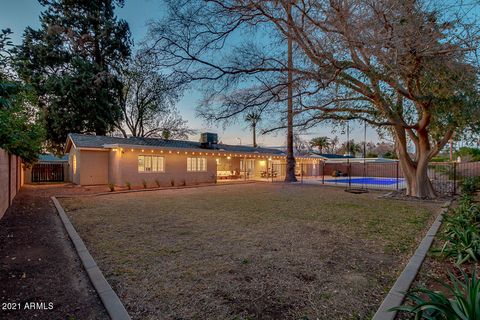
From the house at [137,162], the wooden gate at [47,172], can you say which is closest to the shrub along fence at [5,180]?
the house at [137,162]

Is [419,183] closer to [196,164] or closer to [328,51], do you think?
[328,51]

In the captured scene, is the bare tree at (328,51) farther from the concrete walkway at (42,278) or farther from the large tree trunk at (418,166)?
the concrete walkway at (42,278)

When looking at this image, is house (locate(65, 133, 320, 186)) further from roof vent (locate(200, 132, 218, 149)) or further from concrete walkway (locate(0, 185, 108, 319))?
concrete walkway (locate(0, 185, 108, 319))

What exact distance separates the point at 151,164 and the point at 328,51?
13.1 metres

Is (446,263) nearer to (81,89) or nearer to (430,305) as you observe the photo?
(430,305)

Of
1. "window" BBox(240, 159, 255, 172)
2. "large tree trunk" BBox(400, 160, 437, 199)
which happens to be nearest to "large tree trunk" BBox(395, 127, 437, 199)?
"large tree trunk" BBox(400, 160, 437, 199)

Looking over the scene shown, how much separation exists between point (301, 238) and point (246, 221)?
6.38 feet

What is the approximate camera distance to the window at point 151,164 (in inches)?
616

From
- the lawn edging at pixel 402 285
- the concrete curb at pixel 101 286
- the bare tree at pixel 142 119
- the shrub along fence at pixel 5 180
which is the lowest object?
the concrete curb at pixel 101 286

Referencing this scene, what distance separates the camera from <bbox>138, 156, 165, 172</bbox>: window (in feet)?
51.3

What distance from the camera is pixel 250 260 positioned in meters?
4.01

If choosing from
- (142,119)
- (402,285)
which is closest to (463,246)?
(402,285)

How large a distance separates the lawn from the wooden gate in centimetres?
1441

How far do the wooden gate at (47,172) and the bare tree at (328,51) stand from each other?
18.1m
